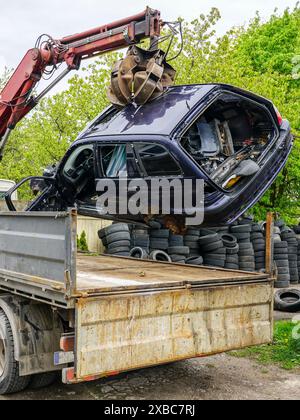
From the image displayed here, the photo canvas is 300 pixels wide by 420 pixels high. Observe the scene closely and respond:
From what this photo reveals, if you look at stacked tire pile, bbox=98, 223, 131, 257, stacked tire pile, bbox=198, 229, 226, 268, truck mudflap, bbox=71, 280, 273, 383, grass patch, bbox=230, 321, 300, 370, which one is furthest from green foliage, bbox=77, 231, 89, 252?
truck mudflap, bbox=71, 280, 273, 383

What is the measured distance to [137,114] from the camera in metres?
5.81

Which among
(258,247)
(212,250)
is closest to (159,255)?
(212,250)

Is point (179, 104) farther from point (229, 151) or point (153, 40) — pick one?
point (153, 40)

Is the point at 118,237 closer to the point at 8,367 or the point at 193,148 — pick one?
the point at 193,148

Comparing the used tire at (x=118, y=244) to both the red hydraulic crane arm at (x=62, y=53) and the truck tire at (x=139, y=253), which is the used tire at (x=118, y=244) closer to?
the truck tire at (x=139, y=253)

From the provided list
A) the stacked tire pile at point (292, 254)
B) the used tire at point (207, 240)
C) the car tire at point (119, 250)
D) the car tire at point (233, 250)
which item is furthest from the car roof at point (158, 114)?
the stacked tire pile at point (292, 254)

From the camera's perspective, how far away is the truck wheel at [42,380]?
486cm

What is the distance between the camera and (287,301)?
930 centimetres

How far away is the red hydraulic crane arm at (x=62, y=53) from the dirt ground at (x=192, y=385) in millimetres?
4172

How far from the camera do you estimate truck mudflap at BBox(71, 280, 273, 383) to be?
3799 mm

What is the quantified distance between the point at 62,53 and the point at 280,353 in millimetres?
5466

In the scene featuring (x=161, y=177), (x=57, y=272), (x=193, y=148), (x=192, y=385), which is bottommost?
(x=192, y=385)

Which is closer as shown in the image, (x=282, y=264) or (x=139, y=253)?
(x=139, y=253)

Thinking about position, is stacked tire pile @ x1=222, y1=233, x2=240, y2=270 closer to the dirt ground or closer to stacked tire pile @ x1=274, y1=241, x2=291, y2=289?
stacked tire pile @ x1=274, y1=241, x2=291, y2=289
